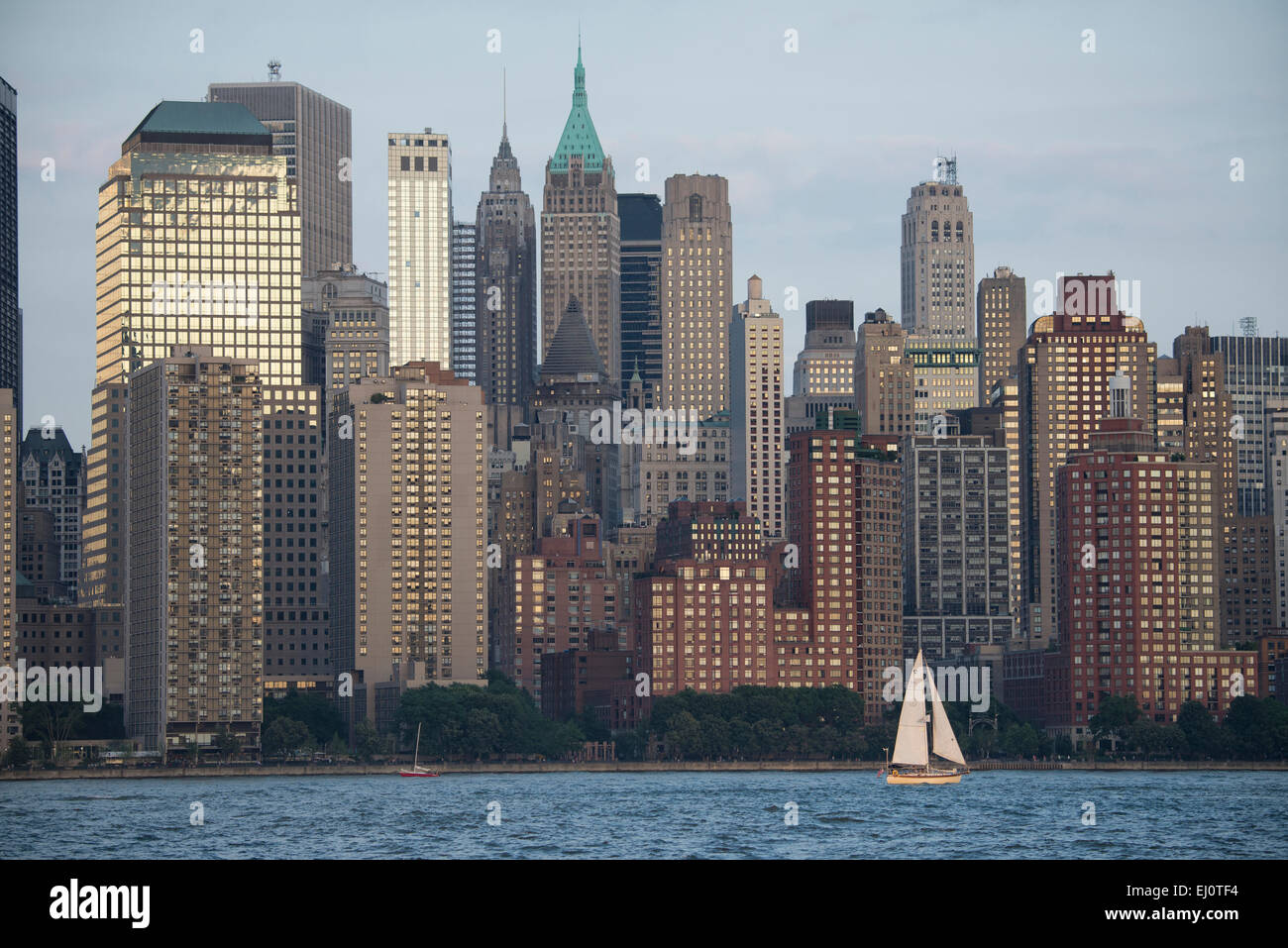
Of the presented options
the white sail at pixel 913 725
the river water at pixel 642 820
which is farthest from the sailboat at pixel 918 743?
the river water at pixel 642 820

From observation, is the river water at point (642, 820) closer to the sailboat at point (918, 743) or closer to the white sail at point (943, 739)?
the sailboat at point (918, 743)

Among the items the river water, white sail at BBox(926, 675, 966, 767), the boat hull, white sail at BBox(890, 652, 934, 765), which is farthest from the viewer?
white sail at BBox(926, 675, 966, 767)

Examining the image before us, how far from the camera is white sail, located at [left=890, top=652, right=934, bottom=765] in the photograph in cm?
16812

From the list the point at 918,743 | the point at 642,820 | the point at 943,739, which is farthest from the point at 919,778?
the point at 642,820

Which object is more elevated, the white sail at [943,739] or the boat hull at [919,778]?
the white sail at [943,739]

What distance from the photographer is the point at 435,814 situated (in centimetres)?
14025

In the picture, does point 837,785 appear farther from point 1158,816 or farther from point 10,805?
point 10,805

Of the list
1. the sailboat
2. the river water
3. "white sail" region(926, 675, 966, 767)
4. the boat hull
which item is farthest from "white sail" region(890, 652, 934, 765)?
"white sail" region(926, 675, 966, 767)

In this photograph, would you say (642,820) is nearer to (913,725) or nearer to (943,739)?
(913,725)

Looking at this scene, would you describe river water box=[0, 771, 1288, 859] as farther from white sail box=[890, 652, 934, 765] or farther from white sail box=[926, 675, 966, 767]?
white sail box=[890, 652, 934, 765]

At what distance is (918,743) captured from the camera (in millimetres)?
175000

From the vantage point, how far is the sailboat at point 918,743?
169 metres
